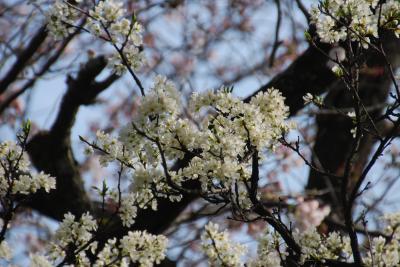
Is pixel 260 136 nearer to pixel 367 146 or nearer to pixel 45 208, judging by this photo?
pixel 45 208

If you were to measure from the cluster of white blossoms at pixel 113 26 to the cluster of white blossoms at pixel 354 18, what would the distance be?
895 millimetres

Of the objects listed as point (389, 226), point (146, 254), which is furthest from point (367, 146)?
point (146, 254)

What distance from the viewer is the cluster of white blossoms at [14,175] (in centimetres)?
256

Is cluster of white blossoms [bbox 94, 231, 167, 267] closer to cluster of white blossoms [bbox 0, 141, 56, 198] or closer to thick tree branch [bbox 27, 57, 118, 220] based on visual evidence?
cluster of white blossoms [bbox 0, 141, 56, 198]

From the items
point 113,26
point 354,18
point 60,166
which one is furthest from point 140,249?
point 60,166

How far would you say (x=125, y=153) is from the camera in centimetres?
253

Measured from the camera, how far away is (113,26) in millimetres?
2541

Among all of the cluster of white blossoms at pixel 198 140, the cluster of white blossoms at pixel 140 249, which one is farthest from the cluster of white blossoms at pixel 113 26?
the cluster of white blossoms at pixel 140 249

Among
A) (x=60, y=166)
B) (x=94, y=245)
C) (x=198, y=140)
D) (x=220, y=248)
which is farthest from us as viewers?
(x=60, y=166)

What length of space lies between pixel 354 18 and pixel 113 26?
112 cm

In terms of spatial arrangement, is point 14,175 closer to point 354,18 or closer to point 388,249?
point 354,18

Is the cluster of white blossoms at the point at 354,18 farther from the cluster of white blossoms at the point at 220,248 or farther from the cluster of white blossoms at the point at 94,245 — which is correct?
the cluster of white blossoms at the point at 94,245

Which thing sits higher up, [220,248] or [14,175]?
[14,175]

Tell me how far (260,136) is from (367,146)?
421 centimetres
